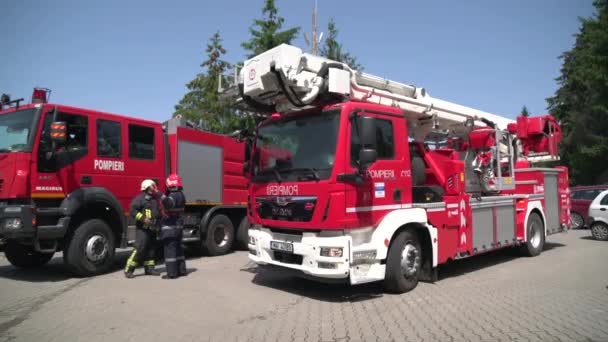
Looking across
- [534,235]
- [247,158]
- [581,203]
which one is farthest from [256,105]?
[581,203]

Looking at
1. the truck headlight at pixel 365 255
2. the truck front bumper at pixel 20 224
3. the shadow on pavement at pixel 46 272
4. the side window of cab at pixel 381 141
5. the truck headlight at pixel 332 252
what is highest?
the side window of cab at pixel 381 141

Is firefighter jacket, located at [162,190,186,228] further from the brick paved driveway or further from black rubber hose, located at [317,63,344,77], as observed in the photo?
black rubber hose, located at [317,63,344,77]

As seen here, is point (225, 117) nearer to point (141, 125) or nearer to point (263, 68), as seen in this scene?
point (141, 125)

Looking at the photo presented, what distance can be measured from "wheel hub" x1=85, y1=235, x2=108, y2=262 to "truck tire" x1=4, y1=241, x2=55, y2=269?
1.59 m

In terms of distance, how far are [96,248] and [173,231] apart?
4.47ft

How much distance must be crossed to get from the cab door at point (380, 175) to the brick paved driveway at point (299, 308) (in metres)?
1.25

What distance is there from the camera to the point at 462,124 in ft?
26.9

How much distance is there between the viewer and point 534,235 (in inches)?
373

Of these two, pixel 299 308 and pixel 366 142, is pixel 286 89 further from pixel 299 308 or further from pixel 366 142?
pixel 299 308

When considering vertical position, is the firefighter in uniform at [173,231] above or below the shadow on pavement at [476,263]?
above

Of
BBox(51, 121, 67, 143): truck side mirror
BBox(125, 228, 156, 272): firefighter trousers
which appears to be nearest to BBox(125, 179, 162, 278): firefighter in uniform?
BBox(125, 228, 156, 272): firefighter trousers

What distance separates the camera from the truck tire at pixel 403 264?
5758 mm

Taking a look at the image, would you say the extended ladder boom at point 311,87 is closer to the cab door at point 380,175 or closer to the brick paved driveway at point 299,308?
the cab door at point 380,175

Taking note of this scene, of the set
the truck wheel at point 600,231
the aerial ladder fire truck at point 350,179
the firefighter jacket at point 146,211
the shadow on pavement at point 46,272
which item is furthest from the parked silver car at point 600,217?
the firefighter jacket at point 146,211
